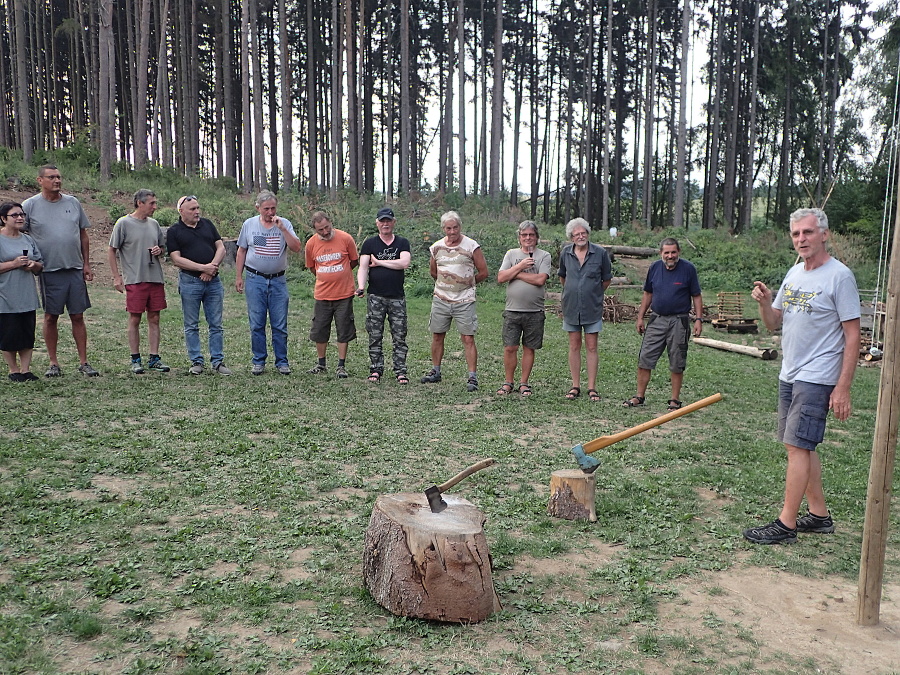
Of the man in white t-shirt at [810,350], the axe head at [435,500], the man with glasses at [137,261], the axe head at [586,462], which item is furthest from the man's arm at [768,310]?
the man with glasses at [137,261]

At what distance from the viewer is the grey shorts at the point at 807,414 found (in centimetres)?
409

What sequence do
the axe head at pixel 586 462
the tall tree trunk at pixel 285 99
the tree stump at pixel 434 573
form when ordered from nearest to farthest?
the tree stump at pixel 434 573 < the axe head at pixel 586 462 < the tall tree trunk at pixel 285 99

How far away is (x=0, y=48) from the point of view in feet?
108

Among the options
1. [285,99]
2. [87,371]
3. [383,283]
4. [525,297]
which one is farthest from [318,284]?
[285,99]

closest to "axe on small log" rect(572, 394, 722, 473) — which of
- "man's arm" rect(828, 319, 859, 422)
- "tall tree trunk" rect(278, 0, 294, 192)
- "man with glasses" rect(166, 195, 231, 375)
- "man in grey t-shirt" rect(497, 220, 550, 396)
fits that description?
A: "man's arm" rect(828, 319, 859, 422)

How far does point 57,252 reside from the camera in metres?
7.54

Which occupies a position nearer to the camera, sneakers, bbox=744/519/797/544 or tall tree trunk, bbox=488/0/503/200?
sneakers, bbox=744/519/797/544

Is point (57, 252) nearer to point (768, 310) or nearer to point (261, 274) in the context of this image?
point (261, 274)

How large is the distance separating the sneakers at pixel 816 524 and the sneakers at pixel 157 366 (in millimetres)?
6623

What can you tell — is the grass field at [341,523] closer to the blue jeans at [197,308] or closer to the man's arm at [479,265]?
the blue jeans at [197,308]

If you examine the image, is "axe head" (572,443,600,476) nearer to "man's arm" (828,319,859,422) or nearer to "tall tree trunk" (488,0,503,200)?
"man's arm" (828,319,859,422)

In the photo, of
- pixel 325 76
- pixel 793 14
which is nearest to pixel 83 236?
pixel 325 76

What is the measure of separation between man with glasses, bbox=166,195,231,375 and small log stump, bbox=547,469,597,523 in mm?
4951

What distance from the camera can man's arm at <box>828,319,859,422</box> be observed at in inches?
154
